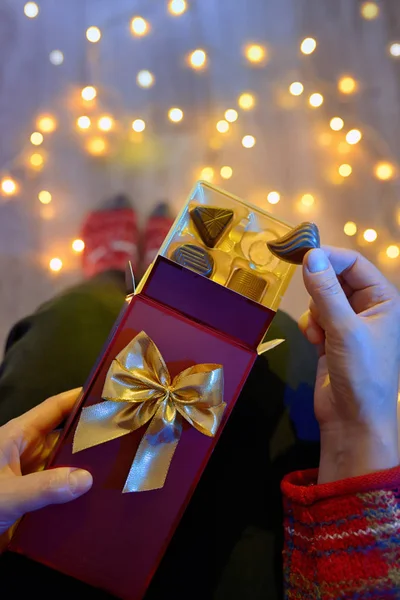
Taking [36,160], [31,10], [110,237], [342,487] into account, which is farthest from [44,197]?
[342,487]

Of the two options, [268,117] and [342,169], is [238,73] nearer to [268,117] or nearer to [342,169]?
[268,117]

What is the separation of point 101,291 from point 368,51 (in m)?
1.02

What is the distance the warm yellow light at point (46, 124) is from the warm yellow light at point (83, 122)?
62 mm

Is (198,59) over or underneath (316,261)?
over

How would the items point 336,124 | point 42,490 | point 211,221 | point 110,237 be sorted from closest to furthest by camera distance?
point 42,490, point 211,221, point 110,237, point 336,124

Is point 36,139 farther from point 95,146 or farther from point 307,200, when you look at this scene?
point 307,200

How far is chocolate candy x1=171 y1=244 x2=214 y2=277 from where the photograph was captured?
0.68 m

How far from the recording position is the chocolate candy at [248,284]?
69 centimetres

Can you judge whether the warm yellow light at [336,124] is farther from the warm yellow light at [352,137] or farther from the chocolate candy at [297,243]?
the chocolate candy at [297,243]

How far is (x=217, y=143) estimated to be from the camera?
4.22 feet

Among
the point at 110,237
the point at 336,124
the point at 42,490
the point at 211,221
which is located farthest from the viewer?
the point at 336,124

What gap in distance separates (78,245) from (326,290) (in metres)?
0.74

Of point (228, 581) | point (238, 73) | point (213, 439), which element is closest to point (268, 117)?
point (238, 73)

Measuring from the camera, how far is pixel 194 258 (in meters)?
0.68
